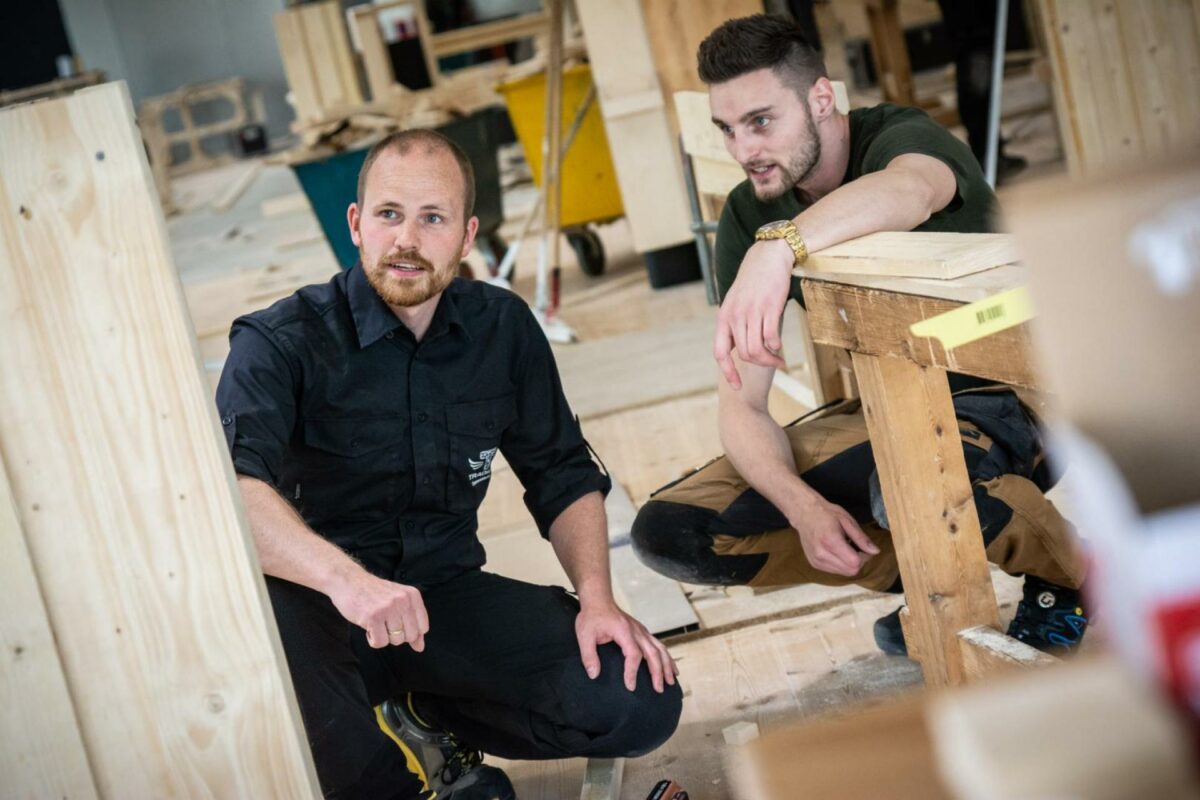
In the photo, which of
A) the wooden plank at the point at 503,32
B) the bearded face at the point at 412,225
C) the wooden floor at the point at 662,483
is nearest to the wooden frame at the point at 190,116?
the wooden plank at the point at 503,32

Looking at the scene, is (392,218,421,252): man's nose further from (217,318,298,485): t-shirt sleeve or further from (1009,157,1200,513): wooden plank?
(1009,157,1200,513): wooden plank

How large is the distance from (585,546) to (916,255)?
809 millimetres

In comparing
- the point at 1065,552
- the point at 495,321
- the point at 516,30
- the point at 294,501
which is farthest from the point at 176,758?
the point at 516,30

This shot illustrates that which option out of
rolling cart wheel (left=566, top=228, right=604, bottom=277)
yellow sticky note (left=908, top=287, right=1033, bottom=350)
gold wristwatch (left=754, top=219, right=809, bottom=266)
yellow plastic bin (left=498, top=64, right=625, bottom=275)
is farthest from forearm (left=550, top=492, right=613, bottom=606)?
rolling cart wheel (left=566, top=228, right=604, bottom=277)

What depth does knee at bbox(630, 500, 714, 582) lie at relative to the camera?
2.37 meters

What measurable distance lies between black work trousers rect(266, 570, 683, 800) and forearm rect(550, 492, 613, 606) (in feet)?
0.19

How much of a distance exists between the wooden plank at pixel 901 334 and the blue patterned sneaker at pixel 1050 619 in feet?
2.09

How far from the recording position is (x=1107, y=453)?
56cm

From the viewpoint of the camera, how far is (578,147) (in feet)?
22.1

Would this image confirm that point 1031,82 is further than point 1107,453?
Yes

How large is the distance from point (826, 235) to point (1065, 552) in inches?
26.4

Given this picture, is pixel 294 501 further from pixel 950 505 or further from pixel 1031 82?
pixel 1031 82

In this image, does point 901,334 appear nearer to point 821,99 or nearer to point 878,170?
point 878,170

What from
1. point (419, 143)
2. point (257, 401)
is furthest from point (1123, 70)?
point (257, 401)
